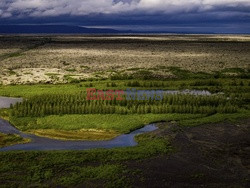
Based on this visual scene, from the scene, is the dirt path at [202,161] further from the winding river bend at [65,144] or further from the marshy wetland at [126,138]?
the winding river bend at [65,144]

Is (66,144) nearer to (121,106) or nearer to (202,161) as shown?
(121,106)

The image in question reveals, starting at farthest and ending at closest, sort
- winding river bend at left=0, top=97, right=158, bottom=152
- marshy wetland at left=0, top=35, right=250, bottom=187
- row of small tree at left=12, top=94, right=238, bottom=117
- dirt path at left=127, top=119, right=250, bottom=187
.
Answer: row of small tree at left=12, top=94, right=238, bottom=117 < winding river bend at left=0, top=97, right=158, bottom=152 < marshy wetland at left=0, top=35, right=250, bottom=187 < dirt path at left=127, top=119, right=250, bottom=187

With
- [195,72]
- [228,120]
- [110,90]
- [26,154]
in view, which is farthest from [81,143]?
[195,72]

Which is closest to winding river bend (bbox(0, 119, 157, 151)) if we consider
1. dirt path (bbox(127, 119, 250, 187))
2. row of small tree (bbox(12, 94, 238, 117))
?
dirt path (bbox(127, 119, 250, 187))

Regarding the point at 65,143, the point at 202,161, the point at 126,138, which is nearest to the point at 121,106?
the point at 126,138

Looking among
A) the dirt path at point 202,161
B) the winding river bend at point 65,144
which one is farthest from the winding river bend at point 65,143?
the dirt path at point 202,161

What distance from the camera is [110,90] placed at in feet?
126

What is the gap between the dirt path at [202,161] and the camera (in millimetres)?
16656

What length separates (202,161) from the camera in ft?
62.7

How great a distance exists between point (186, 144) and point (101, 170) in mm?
7383

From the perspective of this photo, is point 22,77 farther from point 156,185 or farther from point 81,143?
point 156,185

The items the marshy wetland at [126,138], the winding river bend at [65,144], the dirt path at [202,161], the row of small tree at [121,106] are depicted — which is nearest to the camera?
the dirt path at [202,161]

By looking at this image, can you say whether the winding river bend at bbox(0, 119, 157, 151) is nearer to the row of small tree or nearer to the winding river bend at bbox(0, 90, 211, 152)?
A: the winding river bend at bbox(0, 90, 211, 152)

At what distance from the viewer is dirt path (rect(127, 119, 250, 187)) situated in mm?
16656
